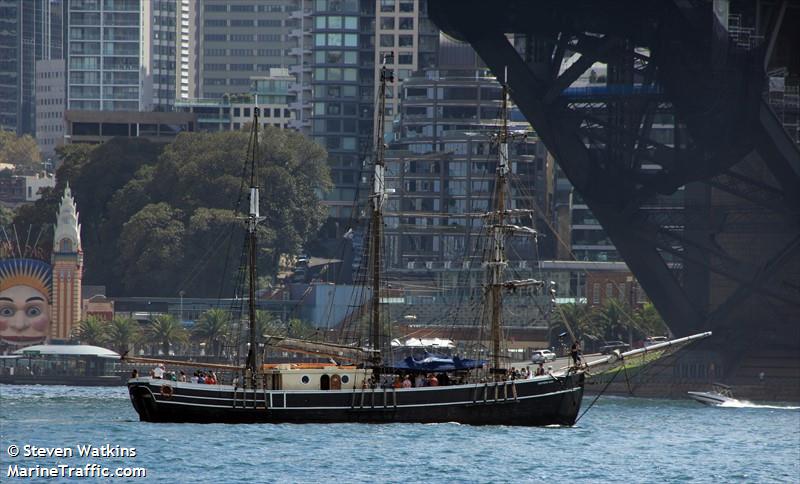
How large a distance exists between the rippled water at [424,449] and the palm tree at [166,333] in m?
46.3

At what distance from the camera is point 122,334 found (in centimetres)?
14150

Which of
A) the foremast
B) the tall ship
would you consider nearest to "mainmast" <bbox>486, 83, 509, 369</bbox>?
the foremast

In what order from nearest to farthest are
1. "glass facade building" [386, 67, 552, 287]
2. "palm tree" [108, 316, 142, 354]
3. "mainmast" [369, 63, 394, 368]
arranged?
"mainmast" [369, 63, 394, 368] < "palm tree" [108, 316, 142, 354] < "glass facade building" [386, 67, 552, 287]

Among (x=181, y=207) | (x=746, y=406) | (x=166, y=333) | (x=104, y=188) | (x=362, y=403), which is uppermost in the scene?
(x=104, y=188)

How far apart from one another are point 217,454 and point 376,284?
54.8 feet

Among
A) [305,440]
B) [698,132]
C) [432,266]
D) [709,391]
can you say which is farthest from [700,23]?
[432,266]

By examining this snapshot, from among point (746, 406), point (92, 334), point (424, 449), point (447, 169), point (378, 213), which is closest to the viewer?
point (424, 449)

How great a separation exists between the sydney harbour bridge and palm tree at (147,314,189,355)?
38.7 meters

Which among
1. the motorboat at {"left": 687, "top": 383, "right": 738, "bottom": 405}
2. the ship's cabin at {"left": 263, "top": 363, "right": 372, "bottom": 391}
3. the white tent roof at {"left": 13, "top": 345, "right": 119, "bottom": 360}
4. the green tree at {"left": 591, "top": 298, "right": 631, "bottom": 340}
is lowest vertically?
the motorboat at {"left": 687, "top": 383, "right": 738, "bottom": 405}

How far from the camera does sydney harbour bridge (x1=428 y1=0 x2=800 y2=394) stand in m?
102

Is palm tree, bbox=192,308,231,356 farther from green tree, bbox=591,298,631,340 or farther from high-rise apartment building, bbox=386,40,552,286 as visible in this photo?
green tree, bbox=591,298,631,340

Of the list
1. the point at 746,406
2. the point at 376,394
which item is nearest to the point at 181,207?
the point at 746,406

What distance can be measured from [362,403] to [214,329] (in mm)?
59297

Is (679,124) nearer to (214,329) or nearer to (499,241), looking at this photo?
(499,241)
